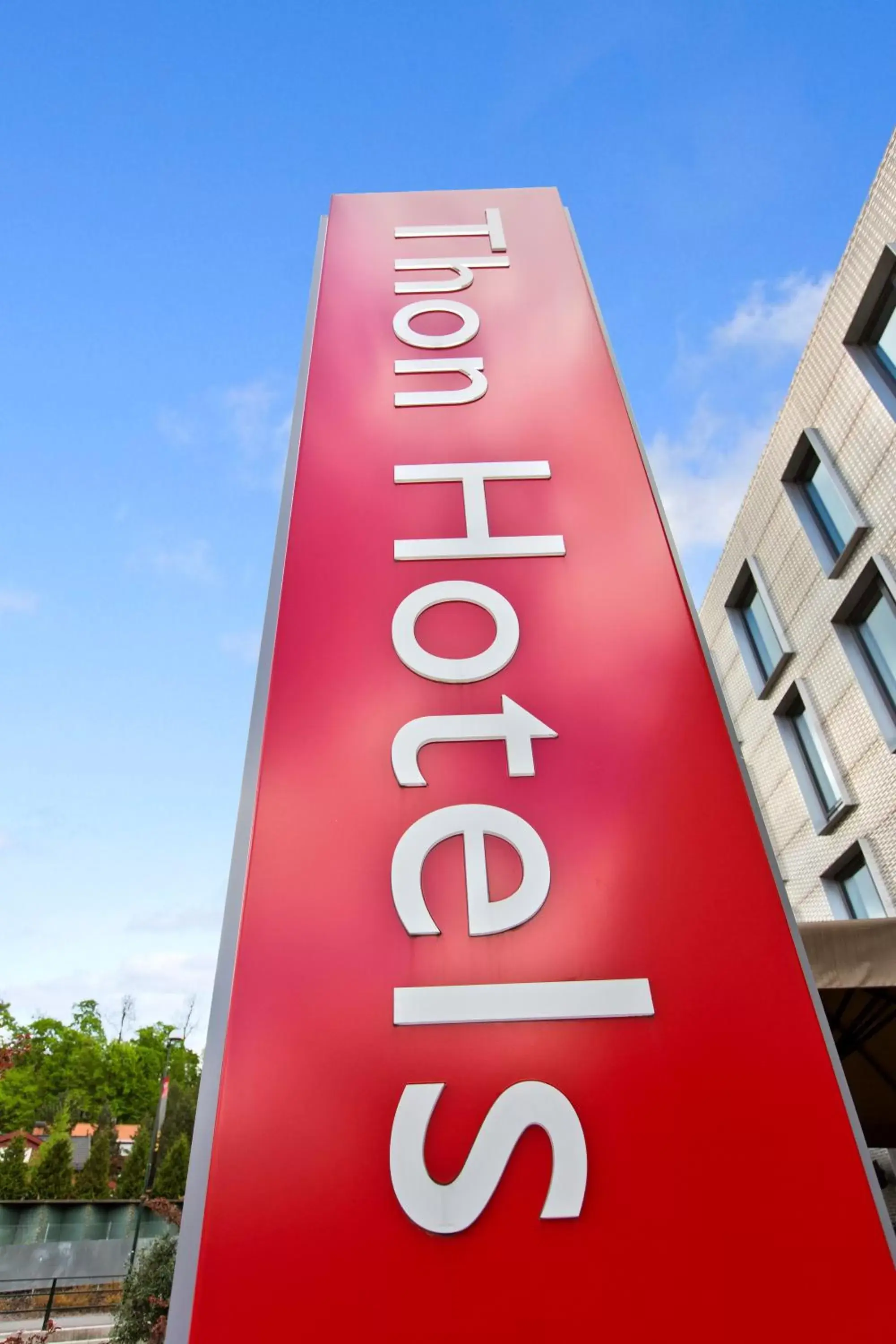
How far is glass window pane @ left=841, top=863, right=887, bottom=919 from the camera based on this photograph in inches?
411

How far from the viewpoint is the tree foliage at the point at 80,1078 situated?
48062 millimetres

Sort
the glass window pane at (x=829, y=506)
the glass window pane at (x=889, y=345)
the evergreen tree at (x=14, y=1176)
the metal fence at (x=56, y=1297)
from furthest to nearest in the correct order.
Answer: the evergreen tree at (x=14, y=1176) → the metal fence at (x=56, y=1297) → the glass window pane at (x=829, y=506) → the glass window pane at (x=889, y=345)

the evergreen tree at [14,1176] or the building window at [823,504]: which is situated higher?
the building window at [823,504]

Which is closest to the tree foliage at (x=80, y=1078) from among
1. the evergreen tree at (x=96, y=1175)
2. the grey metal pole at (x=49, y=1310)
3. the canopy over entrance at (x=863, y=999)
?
the evergreen tree at (x=96, y=1175)

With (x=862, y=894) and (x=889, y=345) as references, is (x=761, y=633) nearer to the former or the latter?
(x=862, y=894)

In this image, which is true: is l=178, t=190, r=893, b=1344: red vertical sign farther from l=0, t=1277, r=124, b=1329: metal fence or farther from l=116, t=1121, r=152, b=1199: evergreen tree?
l=116, t=1121, r=152, b=1199: evergreen tree

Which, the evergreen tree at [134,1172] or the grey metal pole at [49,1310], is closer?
the grey metal pole at [49,1310]

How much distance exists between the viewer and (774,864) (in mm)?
3004

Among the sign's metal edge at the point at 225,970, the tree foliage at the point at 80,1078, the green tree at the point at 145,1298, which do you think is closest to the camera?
the sign's metal edge at the point at 225,970

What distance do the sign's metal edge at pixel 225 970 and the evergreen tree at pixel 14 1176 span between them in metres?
25.4

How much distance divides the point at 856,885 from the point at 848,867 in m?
A: 0.24

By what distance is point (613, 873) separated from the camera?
2977 millimetres

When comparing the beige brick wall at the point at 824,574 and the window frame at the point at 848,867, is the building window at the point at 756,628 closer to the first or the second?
the beige brick wall at the point at 824,574

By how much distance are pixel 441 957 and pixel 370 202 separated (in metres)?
6.33
